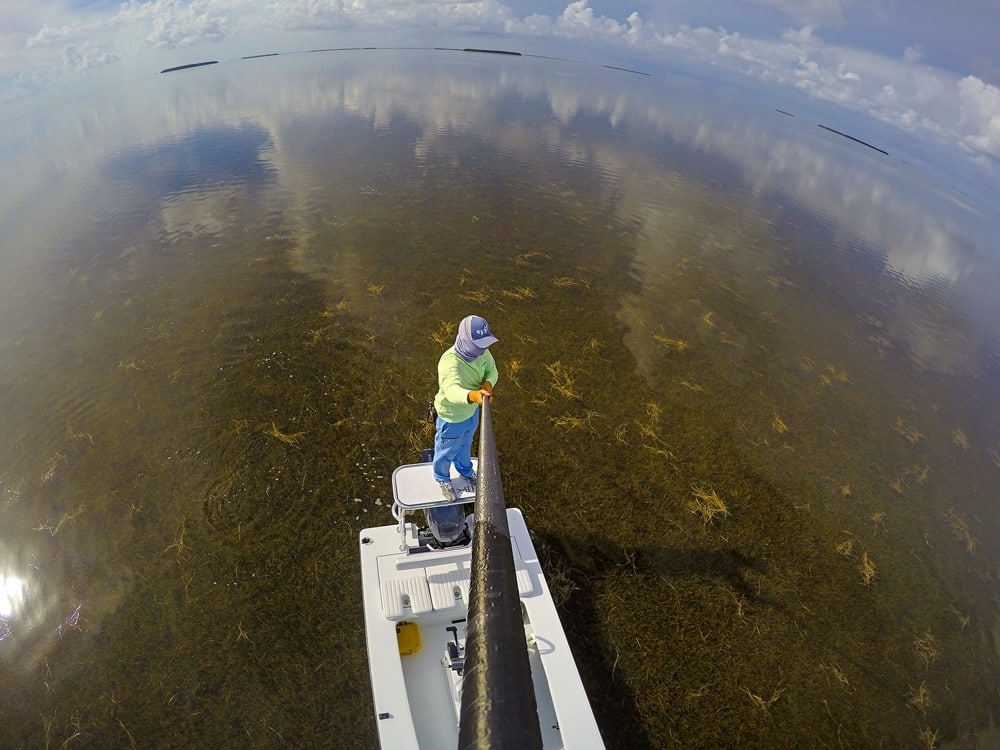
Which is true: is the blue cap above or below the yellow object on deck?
above

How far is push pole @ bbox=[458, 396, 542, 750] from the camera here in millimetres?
1437

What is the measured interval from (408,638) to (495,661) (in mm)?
4406

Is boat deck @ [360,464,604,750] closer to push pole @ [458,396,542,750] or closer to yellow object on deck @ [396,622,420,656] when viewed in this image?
yellow object on deck @ [396,622,420,656]

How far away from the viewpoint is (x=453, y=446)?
238 inches

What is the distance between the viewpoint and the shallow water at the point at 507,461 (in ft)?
20.6

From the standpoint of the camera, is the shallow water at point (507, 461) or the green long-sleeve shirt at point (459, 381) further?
the shallow water at point (507, 461)

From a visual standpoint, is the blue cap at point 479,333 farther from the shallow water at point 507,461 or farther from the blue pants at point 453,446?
the shallow water at point 507,461

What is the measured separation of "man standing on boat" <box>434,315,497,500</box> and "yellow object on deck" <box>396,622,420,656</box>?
5.03 feet

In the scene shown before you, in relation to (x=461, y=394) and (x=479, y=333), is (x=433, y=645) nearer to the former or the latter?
(x=461, y=394)

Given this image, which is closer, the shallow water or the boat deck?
the boat deck

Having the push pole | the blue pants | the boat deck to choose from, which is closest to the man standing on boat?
the blue pants

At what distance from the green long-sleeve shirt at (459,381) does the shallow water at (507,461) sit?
3378mm

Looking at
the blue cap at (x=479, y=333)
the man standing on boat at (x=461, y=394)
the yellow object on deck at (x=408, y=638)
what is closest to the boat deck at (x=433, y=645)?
the yellow object on deck at (x=408, y=638)

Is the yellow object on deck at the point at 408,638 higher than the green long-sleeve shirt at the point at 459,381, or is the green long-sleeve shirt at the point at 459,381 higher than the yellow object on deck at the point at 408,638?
the green long-sleeve shirt at the point at 459,381
